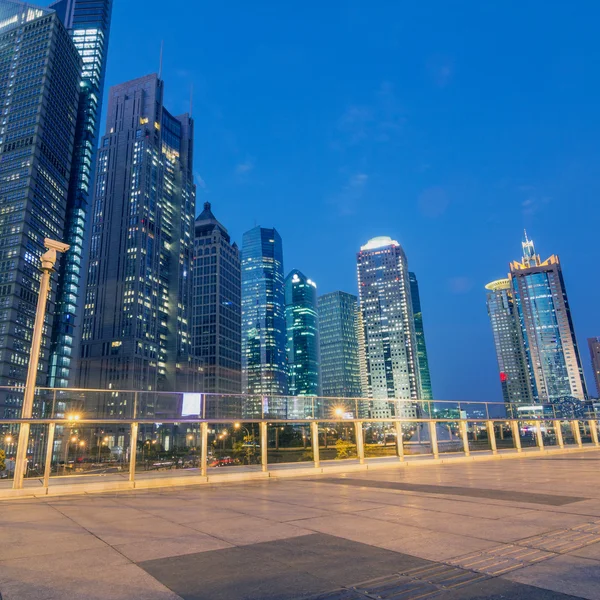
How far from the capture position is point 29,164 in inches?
5704

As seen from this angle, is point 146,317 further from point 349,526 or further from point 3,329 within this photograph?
point 349,526

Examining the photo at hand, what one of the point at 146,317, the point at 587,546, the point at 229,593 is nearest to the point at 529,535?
the point at 587,546

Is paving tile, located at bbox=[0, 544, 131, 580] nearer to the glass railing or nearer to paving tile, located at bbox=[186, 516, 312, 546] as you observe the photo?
paving tile, located at bbox=[186, 516, 312, 546]

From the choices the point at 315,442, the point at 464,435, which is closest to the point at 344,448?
the point at 464,435

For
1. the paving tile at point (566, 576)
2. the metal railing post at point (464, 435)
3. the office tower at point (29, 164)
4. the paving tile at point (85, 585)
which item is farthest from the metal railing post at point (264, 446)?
the office tower at point (29, 164)

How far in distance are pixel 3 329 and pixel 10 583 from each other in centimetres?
15099

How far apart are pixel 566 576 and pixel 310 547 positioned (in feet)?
10.4

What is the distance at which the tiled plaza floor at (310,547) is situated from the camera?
4.50m

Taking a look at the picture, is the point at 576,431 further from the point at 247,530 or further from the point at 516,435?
the point at 247,530

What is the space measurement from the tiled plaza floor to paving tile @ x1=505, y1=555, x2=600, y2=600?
0.02 m

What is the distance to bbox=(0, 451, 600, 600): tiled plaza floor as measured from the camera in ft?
14.8

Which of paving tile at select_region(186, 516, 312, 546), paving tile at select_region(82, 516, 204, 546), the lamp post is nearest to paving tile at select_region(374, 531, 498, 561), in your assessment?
paving tile at select_region(186, 516, 312, 546)

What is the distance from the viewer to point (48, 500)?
12039mm

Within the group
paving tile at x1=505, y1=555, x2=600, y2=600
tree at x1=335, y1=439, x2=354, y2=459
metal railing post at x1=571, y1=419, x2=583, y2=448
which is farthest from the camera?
metal railing post at x1=571, y1=419, x2=583, y2=448
